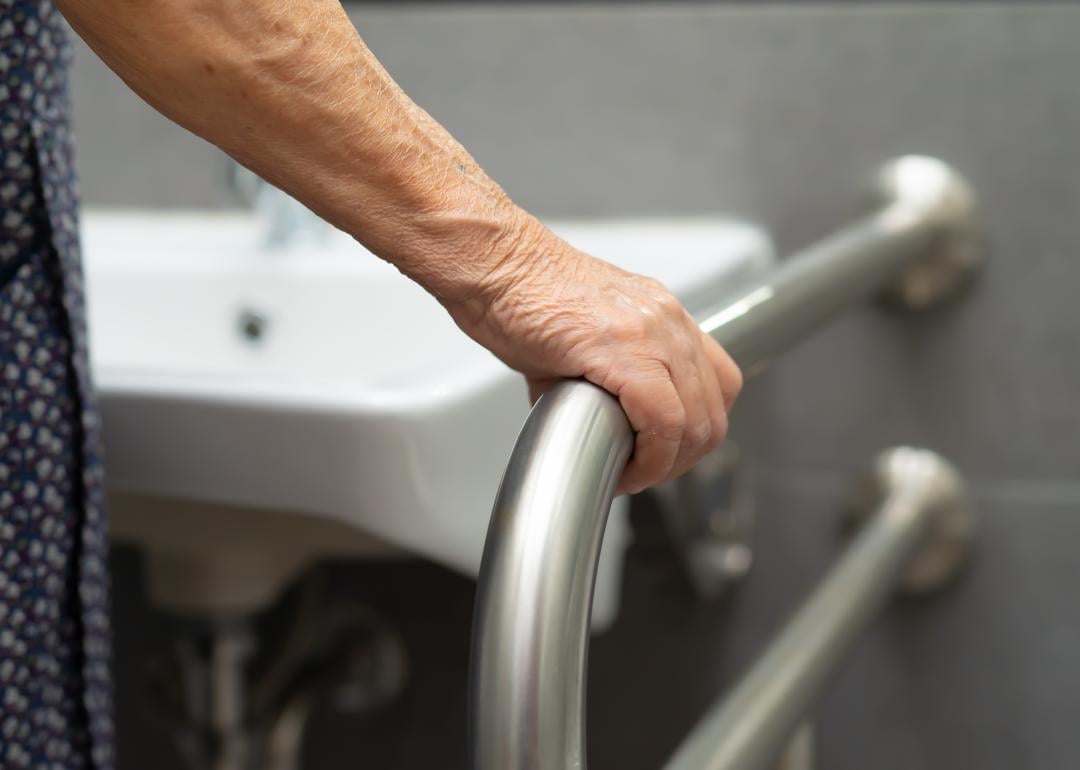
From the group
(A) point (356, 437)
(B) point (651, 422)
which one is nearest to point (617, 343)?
(B) point (651, 422)

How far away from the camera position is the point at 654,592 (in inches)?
37.5

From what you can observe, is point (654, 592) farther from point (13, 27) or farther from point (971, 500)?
point (13, 27)

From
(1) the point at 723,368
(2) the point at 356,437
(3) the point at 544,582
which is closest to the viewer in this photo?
(3) the point at 544,582

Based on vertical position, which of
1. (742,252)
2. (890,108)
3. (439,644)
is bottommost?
(439,644)

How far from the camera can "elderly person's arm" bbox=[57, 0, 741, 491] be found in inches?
12.8

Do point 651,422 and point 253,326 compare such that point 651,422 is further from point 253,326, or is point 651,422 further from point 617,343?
point 253,326

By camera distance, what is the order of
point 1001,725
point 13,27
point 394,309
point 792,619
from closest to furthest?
1. point 13,27
2. point 792,619
3. point 394,309
4. point 1001,725

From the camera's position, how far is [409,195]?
14.1 inches

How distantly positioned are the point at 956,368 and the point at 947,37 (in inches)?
8.6

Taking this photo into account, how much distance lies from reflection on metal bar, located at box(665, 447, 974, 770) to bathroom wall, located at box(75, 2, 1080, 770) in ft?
0.07

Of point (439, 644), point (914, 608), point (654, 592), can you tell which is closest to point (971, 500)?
point (914, 608)

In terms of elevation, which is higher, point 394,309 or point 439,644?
point 394,309

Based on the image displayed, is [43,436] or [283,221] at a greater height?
[283,221]

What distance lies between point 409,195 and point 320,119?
0.03 m
